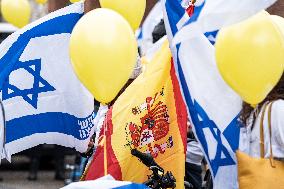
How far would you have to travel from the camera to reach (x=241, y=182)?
182 inches

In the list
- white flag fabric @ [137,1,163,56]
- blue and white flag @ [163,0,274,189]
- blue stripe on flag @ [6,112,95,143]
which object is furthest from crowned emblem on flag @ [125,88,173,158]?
white flag fabric @ [137,1,163,56]

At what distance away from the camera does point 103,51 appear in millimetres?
4469

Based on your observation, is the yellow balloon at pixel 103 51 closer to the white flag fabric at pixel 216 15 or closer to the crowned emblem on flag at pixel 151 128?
the white flag fabric at pixel 216 15

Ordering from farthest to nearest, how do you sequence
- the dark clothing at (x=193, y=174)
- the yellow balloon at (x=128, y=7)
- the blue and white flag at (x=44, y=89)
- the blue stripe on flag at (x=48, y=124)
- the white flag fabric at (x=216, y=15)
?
1. the dark clothing at (x=193, y=174)
2. the blue stripe on flag at (x=48, y=124)
3. the blue and white flag at (x=44, y=89)
4. the yellow balloon at (x=128, y=7)
5. the white flag fabric at (x=216, y=15)

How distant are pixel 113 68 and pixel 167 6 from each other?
674 mm

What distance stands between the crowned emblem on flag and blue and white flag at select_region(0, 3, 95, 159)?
1.98ft

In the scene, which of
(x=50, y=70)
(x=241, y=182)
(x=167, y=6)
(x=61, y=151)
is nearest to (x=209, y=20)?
(x=167, y=6)

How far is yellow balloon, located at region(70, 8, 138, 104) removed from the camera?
4480mm

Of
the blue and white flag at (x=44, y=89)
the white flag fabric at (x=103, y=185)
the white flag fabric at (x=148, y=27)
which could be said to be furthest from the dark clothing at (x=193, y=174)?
the white flag fabric at (x=148, y=27)

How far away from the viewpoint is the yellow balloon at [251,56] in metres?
4.34

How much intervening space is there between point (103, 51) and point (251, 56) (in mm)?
770

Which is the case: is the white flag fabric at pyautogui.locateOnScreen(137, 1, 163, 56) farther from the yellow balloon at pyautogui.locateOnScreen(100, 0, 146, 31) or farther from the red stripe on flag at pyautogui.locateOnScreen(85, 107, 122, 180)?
the red stripe on flag at pyautogui.locateOnScreen(85, 107, 122, 180)

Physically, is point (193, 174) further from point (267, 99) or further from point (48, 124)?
point (267, 99)

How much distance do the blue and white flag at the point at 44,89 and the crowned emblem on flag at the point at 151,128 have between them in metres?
0.60
